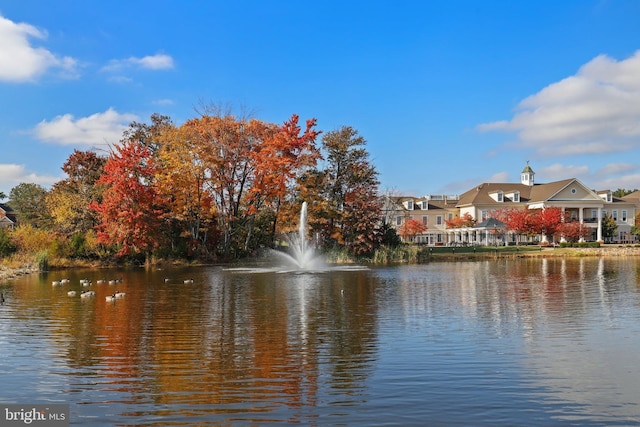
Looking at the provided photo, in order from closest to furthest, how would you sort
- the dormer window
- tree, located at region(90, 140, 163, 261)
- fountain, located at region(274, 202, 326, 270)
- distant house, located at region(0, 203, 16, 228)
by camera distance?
tree, located at region(90, 140, 163, 261)
fountain, located at region(274, 202, 326, 270)
the dormer window
distant house, located at region(0, 203, 16, 228)

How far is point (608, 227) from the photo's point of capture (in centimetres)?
7612

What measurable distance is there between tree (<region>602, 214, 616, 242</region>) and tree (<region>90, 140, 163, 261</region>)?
60.8 m

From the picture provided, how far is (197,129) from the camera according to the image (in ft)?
146

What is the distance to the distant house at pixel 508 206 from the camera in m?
74.2

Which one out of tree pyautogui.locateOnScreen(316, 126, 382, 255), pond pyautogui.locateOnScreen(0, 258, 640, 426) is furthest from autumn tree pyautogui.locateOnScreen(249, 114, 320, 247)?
pond pyautogui.locateOnScreen(0, 258, 640, 426)

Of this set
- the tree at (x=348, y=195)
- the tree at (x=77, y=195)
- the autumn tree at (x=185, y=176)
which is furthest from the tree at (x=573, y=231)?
the tree at (x=77, y=195)

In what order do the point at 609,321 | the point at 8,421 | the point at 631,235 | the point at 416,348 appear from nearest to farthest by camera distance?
the point at 8,421 → the point at 416,348 → the point at 609,321 → the point at 631,235

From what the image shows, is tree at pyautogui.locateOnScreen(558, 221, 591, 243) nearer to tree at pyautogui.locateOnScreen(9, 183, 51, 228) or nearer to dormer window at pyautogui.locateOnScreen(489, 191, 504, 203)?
dormer window at pyautogui.locateOnScreen(489, 191, 504, 203)

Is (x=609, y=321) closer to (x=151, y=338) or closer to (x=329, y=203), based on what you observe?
(x=151, y=338)

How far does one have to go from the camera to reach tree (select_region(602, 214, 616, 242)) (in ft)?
250

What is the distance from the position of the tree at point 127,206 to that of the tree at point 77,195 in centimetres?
225

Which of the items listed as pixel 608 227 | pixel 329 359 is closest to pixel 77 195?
pixel 329 359

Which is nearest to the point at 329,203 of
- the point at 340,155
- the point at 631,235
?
the point at 340,155

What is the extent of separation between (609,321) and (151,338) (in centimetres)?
1166
